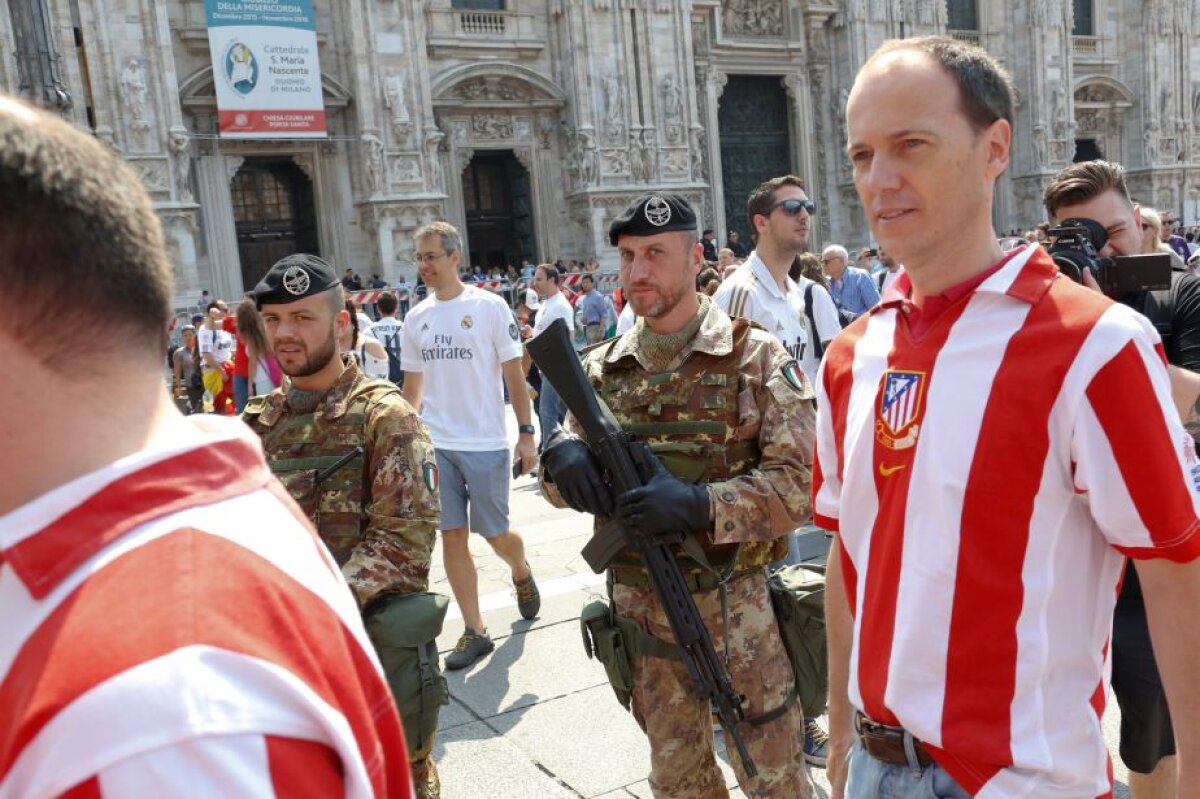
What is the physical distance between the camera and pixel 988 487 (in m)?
1.54

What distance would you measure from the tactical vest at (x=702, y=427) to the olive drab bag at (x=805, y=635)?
0.42 feet

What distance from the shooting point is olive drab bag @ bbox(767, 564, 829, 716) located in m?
2.85

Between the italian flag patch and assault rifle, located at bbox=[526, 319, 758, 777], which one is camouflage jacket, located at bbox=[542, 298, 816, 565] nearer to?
the italian flag patch

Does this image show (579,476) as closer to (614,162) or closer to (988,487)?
(988,487)

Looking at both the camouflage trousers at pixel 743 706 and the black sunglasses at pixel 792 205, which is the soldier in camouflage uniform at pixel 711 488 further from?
the black sunglasses at pixel 792 205

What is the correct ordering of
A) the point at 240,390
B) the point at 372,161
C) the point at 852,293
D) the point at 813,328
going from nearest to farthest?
1. the point at 813,328
2. the point at 240,390
3. the point at 852,293
4. the point at 372,161

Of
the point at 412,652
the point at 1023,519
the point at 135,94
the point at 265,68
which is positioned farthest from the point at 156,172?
the point at 1023,519

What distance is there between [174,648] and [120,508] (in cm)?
15

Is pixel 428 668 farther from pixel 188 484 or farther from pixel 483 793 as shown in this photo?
pixel 188 484

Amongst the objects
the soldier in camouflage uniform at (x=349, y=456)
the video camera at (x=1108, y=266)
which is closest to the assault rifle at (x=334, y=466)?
the soldier in camouflage uniform at (x=349, y=456)

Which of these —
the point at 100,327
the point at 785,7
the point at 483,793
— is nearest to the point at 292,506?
the point at 100,327

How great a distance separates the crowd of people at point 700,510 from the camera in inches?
32.0

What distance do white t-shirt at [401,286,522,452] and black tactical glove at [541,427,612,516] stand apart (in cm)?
256

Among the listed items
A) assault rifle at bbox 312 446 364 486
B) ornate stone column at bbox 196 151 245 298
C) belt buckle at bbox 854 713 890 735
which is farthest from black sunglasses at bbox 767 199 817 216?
ornate stone column at bbox 196 151 245 298
